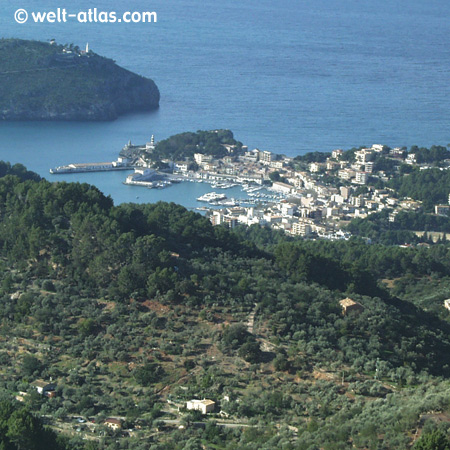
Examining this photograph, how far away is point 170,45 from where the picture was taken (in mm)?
67875

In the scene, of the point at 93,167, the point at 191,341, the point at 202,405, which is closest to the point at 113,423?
the point at 202,405

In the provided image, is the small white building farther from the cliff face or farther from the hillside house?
the cliff face

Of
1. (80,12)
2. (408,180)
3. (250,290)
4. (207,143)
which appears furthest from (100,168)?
(80,12)

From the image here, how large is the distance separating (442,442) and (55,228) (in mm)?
9858

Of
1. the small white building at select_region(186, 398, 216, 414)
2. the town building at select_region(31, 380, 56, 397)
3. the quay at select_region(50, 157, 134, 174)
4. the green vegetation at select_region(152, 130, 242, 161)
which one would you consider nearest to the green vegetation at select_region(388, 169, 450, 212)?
the green vegetation at select_region(152, 130, 242, 161)

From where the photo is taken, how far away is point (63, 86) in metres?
48.0

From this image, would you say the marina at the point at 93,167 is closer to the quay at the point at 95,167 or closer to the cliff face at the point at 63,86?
the quay at the point at 95,167

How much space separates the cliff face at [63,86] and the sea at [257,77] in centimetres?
91

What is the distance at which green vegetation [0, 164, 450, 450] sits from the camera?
42.9 ft

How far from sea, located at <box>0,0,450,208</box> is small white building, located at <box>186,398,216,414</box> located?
2037cm

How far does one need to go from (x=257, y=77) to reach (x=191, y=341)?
41.9 m

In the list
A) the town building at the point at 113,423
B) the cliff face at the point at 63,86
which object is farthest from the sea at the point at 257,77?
the town building at the point at 113,423

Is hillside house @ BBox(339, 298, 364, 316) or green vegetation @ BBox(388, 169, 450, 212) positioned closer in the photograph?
hillside house @ BBox(339, 298, 364, 316)

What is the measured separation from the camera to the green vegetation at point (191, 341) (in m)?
13.1
